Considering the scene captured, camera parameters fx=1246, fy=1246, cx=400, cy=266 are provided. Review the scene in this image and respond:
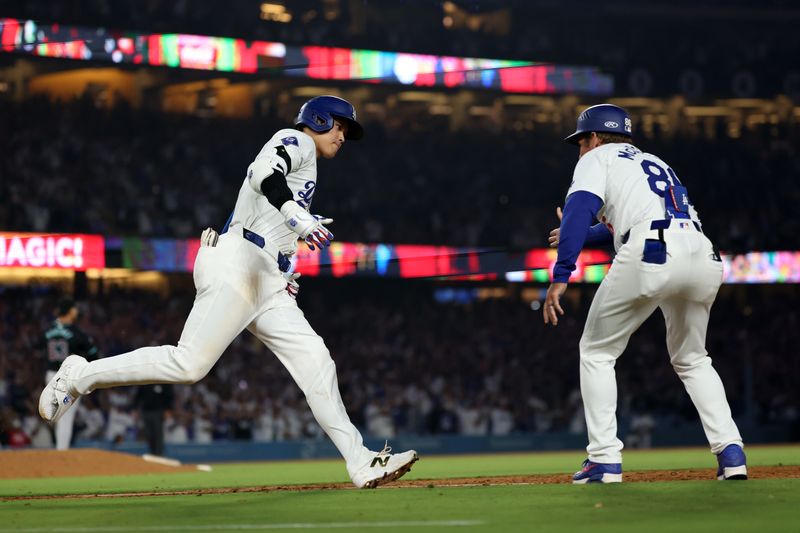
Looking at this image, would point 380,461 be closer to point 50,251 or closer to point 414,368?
point 50,251

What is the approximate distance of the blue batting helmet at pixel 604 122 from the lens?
7.47 m

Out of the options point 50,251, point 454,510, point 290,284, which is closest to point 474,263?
point 50,251

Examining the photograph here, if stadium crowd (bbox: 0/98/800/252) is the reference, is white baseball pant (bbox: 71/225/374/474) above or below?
below

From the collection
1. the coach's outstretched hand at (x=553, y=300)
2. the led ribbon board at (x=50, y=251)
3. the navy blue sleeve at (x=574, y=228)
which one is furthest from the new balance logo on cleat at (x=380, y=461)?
the led ribbon board at (x=50, y=251)

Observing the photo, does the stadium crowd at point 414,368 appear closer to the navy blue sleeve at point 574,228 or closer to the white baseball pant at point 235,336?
the white baseball pant at point 235,336

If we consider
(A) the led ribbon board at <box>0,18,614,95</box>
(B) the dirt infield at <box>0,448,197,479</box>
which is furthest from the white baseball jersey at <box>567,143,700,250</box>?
(A) the led ribbon board at <box>0,18,614,95</box>

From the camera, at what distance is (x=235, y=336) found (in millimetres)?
7223

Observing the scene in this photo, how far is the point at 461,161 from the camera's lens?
3459cm

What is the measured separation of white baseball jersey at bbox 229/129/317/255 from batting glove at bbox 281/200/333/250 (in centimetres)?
36

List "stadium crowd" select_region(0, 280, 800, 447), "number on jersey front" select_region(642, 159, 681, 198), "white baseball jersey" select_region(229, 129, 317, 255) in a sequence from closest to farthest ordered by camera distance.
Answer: "number on jersey front" select_region(642, 159, 681, 198), "white baseball jersey" select_region(229, 129, 317, 255), "stadium crowd" select_region(0, 280, 800, 447)

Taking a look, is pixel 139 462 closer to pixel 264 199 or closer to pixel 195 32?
pixel 264 199

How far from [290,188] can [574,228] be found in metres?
1.72

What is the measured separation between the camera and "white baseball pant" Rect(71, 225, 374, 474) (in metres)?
7.20

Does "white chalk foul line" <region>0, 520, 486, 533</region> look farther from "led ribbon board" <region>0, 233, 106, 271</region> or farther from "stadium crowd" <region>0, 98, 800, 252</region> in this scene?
"stadium crowd" <region>0, 98, 800, 252</region>
